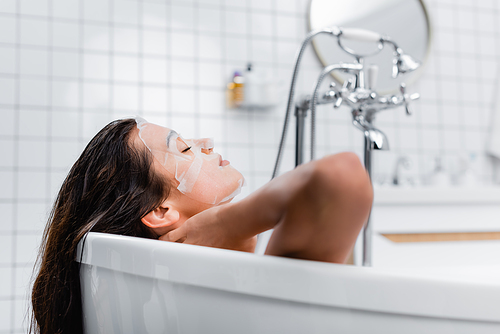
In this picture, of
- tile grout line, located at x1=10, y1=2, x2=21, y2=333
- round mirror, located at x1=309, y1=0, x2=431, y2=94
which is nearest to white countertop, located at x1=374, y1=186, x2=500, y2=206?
round mirror, located at x1=309, y1=0, x2=431, y2=94

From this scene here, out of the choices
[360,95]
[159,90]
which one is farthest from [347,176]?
[159,90]

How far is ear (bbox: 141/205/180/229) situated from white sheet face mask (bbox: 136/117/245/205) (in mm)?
44

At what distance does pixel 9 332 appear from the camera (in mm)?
1634

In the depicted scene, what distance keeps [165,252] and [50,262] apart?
1.06 ft

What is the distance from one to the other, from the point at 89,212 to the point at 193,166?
213 mm

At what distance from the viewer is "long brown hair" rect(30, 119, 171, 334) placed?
76 cm

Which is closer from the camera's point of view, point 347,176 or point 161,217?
point 347,176

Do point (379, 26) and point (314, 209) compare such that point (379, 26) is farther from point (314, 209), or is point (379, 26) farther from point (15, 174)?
point (314, 209)

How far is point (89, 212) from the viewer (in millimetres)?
795

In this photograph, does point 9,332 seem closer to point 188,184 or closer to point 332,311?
point 188,184

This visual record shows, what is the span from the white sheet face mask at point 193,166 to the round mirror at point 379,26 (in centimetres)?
140

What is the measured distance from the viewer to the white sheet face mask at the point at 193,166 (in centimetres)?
82

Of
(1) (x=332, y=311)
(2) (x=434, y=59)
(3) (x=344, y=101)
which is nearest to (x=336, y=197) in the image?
(1) (x=332, y=311)

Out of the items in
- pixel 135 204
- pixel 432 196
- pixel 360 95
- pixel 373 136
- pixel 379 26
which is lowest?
pixel 432 196
